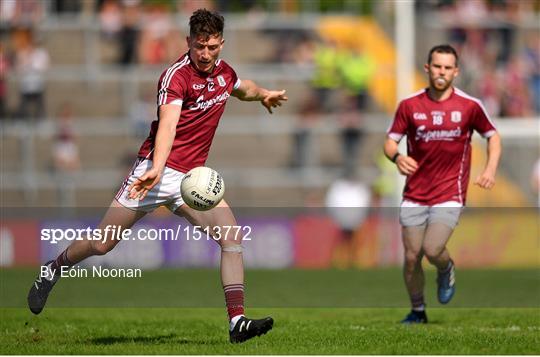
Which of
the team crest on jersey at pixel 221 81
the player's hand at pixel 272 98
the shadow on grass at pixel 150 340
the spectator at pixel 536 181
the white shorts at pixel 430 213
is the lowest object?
the spectator at pixel 536 181

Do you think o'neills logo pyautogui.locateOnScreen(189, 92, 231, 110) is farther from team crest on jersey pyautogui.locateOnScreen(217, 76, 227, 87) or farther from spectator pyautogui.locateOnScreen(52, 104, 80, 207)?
spectator pyautogui.locateOnScreen(52, 104, 80, 207)

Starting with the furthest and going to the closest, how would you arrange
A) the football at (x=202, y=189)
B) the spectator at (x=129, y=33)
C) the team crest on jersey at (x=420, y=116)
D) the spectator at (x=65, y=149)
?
the spectator at (x=129, y=33) < the spectator at (x=65, y=149) < the team crest on jersey at (x=420, y=116) < the football at (x=202, y=189)

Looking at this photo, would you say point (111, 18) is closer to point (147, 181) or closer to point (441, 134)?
point (441, 134)

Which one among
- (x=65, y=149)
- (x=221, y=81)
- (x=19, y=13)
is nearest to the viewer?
(x=221, y=81)

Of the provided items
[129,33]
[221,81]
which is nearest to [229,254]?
[221,81]

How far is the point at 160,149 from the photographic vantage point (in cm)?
943

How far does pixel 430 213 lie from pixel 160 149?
3676 mm

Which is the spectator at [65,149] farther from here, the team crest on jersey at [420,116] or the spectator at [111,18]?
the team crest on jersey at [420,116]

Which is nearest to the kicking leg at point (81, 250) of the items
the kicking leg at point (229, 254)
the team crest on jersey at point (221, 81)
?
the kicking leg at point (229, 254)

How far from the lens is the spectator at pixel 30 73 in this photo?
27266 mm

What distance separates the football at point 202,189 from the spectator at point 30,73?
1826 centimetres

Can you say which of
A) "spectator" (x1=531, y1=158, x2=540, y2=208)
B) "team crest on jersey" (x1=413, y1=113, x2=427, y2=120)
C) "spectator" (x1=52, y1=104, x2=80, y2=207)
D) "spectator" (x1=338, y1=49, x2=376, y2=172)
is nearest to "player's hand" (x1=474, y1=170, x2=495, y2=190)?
"team crest on jersey" (x1=413, y1=113, x2=427, y2=120)

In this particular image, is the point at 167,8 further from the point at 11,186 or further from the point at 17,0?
the point at 11,186

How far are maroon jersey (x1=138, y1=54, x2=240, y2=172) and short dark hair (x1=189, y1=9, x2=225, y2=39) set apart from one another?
1.16 ft
